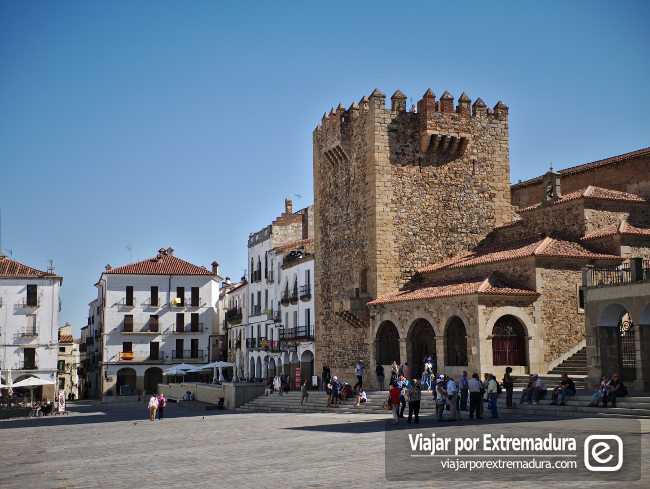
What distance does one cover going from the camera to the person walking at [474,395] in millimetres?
20656

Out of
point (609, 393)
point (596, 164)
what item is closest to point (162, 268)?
point (596, 164)

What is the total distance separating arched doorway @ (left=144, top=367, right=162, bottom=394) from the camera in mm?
58906

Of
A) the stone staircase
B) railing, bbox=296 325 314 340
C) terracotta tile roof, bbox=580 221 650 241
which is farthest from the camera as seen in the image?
railing, bbox=296 325 314 340

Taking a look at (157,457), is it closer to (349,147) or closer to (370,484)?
(370,484)

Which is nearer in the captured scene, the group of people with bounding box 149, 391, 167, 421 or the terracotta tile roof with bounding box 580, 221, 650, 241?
the group of people with bounding box 149, 391, 167, 421

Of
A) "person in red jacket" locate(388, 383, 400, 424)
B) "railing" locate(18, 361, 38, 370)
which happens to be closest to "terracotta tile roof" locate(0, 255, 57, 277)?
"railing" locate(18, 361, 38, 370)

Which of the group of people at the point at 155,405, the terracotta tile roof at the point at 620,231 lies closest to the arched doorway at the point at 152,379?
the group of people at the point at 155,405

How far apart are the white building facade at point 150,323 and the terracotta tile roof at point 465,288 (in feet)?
99.8

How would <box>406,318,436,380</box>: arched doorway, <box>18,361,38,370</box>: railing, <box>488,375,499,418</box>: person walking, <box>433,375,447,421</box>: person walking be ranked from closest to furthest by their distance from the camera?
<box>433,375,447,421</box>: person walking, <box>488,375,499,418</box>: person walking, <box>406,318,436,380</box>: arched doorway, <box>18,361,38,370</box>: railing

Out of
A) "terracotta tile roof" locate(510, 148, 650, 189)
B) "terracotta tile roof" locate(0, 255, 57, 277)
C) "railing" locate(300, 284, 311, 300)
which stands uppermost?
"terracotta tile roof" locate(510, 148, 650, 189)

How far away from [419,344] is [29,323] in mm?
30563

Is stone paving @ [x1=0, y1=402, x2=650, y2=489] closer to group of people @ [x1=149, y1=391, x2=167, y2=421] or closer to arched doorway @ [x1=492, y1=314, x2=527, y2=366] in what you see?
group of people @ [x1=149, y1=391, x2=167, y2=421]

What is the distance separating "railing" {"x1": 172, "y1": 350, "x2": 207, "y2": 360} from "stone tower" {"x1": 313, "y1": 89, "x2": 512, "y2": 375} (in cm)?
2435

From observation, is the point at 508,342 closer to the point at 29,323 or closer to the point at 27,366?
the point at 27,366
